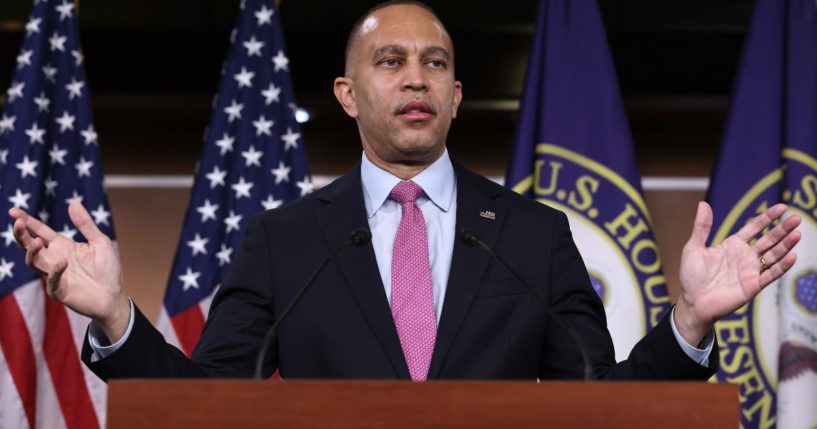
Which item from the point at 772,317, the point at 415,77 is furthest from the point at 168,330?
the point at 772,317

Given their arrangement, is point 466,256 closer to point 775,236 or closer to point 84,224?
point 775,236

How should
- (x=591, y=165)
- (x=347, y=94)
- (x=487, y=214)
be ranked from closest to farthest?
(x=487, y=214) → (x=347, y=94) → (x=591, y=165)

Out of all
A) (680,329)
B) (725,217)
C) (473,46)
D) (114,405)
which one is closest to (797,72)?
(725,217)

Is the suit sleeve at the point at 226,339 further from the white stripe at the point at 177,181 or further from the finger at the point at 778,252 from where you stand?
the white stripe at the point at 177,181

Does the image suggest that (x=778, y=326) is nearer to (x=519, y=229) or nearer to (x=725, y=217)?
(x=725, y=217)

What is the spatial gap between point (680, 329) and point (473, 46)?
2.73m

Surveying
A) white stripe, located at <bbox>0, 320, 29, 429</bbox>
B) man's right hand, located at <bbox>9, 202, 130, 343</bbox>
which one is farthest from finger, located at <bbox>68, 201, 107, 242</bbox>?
white stripe, located at <bbox>0, 320, 29, 429</bbox>

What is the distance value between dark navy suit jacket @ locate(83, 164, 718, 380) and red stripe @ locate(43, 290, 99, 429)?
184cm

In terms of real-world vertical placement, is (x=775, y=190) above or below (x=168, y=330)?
above

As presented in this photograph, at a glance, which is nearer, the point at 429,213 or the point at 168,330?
the point at 429,213

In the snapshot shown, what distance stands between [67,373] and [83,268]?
2.20 meters

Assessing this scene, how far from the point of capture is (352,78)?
2752mm

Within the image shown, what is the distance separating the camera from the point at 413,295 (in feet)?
7.70

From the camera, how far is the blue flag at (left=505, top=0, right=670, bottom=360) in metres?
4.02
